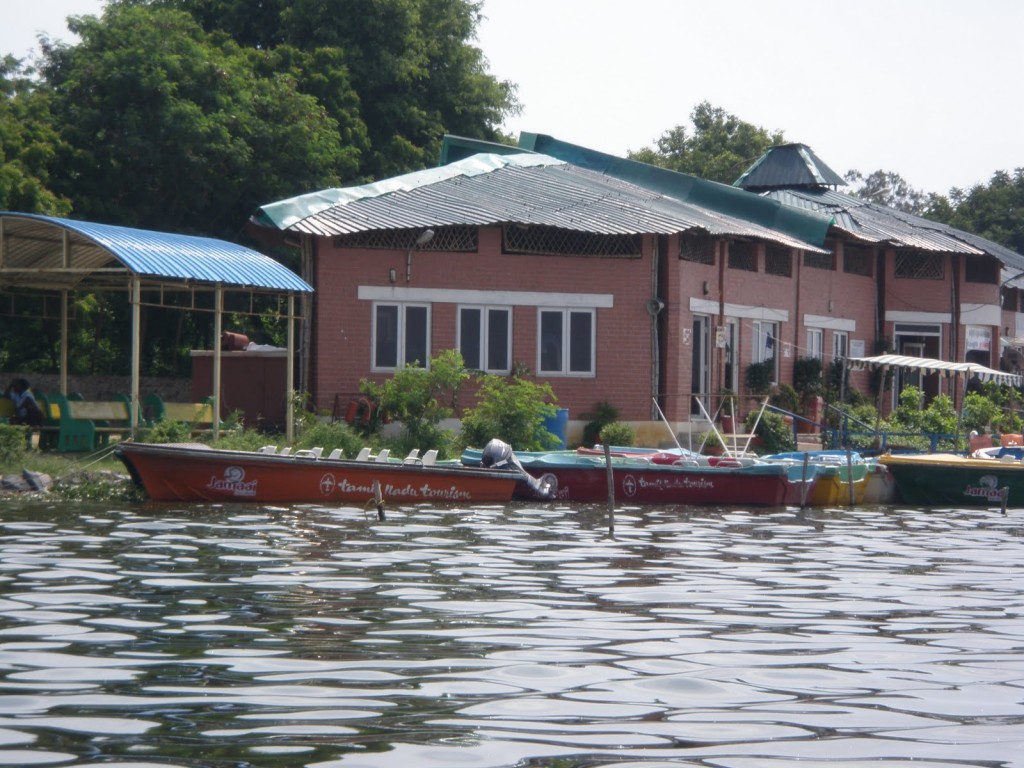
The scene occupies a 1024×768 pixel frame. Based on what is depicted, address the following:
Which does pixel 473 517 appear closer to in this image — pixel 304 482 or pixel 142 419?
pixel 304 482

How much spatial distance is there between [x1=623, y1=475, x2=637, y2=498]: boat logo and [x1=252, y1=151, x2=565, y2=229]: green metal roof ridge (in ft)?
28.0

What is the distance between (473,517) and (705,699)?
11455 millimetres

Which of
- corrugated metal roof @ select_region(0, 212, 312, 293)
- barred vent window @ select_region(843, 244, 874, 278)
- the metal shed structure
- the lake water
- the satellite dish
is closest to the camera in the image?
the lake water

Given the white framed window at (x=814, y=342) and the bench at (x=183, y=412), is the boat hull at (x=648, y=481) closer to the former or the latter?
the bench at (x=183, y=412)

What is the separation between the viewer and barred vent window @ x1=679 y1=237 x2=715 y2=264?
99.6 feet

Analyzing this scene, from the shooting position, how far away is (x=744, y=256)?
33.4 m

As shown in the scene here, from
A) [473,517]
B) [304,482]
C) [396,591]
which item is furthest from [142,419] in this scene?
[396,591]

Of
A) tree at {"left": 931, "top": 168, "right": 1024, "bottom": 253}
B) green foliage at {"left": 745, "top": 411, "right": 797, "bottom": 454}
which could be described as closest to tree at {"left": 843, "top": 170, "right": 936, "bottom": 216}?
tree at {"left": 931, "top": 168, "right": 1024, "bottom": 253}

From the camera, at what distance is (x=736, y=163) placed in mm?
62531

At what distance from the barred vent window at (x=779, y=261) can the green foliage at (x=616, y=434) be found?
8.42 m

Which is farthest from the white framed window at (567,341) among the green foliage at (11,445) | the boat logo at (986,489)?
the green foliage at (11,445)

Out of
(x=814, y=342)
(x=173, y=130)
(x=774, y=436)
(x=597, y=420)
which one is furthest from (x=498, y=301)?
(x=814, y=342)

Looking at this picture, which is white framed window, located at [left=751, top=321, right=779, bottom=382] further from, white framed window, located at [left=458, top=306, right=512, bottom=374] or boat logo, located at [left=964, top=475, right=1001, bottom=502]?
boat logo, located at [left=964, top=475, right=1001, bottom=502]

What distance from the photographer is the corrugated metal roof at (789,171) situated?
4462cm
